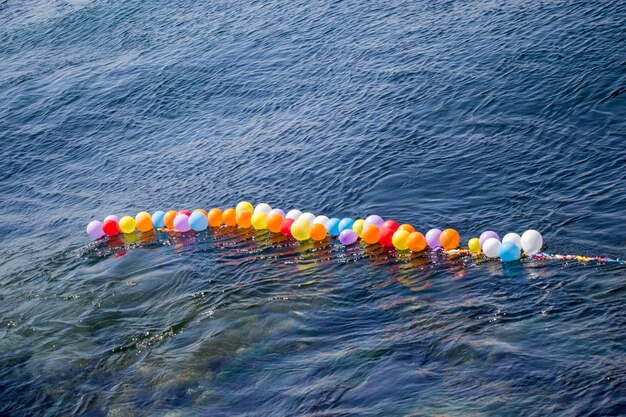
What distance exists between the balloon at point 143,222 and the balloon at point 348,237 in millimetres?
5070

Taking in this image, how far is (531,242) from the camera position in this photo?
45.7 feet

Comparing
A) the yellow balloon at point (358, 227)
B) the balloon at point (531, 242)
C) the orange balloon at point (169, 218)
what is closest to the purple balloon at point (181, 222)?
the orange balloon at point (169, 218)

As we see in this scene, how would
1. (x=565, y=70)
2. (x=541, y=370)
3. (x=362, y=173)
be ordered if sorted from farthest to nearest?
(x=565, y=70)
(x=362, y=173)
(x=541, y=370)

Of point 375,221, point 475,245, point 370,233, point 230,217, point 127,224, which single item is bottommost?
point 475,245

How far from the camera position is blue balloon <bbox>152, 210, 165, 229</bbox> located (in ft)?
59.4

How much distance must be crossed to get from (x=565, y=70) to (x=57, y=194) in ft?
48.2

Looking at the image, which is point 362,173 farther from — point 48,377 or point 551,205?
point 48,377

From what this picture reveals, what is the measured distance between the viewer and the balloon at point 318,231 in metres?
16.1

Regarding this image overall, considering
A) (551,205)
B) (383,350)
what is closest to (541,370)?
(383,350)

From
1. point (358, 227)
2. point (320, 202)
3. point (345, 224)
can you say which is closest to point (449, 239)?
point (358, 227)

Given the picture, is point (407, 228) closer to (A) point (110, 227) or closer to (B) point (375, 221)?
(B) point (375, 221)

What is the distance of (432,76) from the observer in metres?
22.5

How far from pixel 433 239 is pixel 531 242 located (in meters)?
1.93

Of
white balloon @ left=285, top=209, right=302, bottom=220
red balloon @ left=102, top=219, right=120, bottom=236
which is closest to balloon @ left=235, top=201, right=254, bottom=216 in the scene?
white balloon @ left=285, top=209, right=302, bottom=220
